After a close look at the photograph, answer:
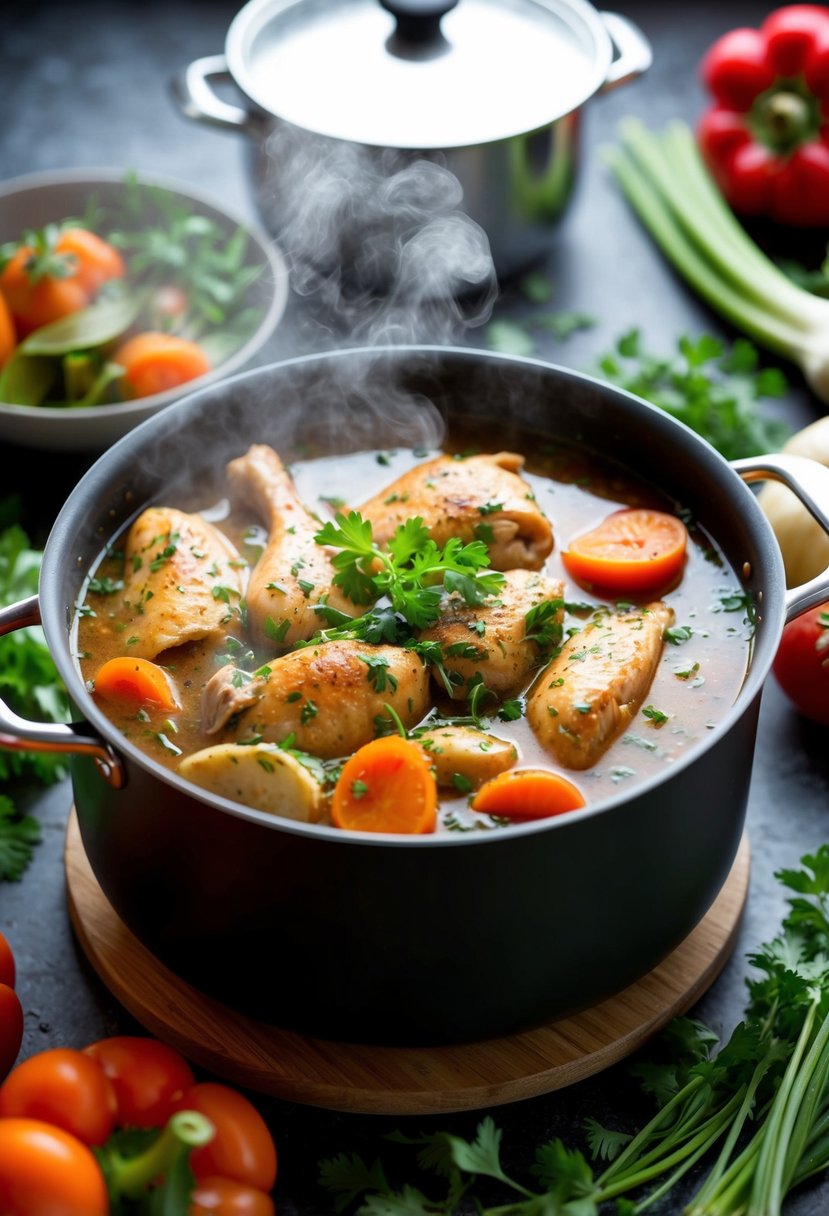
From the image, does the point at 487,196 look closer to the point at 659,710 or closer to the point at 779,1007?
the point at 659,710

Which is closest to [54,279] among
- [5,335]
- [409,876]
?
[5,335]

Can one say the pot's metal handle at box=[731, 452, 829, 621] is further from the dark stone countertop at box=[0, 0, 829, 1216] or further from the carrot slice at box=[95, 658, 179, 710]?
the carrot slice at box=[95, 658, 179, 710]

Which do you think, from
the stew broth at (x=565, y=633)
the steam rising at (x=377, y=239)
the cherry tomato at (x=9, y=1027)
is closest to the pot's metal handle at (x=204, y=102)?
the steam rising at (x=377, y=239)

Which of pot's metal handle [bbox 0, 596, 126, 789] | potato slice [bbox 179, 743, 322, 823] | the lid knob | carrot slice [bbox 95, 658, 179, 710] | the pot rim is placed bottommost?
carrot slice [bbox 95, 658, 179, 710]

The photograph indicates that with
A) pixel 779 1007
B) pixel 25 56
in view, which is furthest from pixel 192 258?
pixel 779 1007

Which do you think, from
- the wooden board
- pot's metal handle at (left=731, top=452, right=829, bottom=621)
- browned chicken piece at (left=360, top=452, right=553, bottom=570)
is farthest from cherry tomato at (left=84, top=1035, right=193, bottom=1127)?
pot's metal handle at (left=731, top=452, right=829, bottom=621)

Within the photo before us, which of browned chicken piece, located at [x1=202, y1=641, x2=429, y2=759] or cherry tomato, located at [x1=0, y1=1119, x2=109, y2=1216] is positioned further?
browned chicken piece, located at [x1=202, y1=641, x2=429, y2=759]
